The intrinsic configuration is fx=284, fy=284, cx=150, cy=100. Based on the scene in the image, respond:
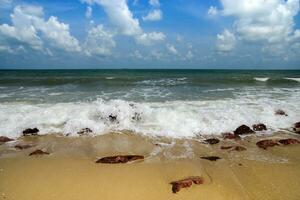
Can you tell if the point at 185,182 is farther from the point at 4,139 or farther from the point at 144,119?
the point at 4,139

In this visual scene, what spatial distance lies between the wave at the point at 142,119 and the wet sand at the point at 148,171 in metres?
1.01

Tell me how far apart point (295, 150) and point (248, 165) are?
5.44 ft

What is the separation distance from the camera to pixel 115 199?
4.26 m

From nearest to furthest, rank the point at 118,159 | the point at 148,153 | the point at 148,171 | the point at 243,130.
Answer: the point at 148,171
the point at 118,159
the point at 148,153
the point at 243,130

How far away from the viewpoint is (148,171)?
5273 mm

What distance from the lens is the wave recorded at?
27.2ft

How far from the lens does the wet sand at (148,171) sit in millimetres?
4426

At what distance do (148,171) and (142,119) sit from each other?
158 inches

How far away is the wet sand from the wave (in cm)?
101

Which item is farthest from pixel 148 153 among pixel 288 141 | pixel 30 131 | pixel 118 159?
pixel 30 131

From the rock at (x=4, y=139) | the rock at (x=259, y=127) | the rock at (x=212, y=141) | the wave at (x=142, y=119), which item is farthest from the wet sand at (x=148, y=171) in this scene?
the rock at (x=259, y=127)

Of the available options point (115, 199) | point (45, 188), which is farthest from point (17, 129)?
point (115, 199)

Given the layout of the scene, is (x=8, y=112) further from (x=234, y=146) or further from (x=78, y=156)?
(x=234, y=146)

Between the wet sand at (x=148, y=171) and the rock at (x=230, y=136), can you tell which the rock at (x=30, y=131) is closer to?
the wet sand at (x=148, y=171)
